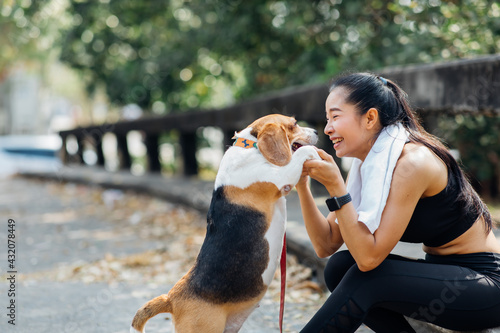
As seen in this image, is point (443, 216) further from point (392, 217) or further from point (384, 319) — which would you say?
point (384, 319)

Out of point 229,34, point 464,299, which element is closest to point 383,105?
point 464,299

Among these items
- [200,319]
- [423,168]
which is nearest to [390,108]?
[423,168]

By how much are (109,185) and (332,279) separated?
28.1ft

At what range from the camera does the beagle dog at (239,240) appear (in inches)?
96.9

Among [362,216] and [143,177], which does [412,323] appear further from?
[143,177]

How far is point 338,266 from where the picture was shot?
9.44ft

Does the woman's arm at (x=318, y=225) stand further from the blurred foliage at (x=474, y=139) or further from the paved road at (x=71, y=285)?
the blurred foliage at (x=474, y=139)

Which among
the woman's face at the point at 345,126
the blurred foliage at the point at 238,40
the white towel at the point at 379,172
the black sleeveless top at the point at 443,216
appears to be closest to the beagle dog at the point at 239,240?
the woman's face at the point at 345,126

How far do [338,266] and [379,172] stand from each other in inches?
26.2

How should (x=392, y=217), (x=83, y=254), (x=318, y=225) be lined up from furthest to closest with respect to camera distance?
(x=83, y=254) < (x=318, y=225) < (x=392, y=217)

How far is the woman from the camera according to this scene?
95.3 inches

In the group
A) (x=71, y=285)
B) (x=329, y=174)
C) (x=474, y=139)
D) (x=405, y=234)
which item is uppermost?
(x=329, y=174)

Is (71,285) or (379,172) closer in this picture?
(379,172)

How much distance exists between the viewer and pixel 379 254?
2.42 meters
